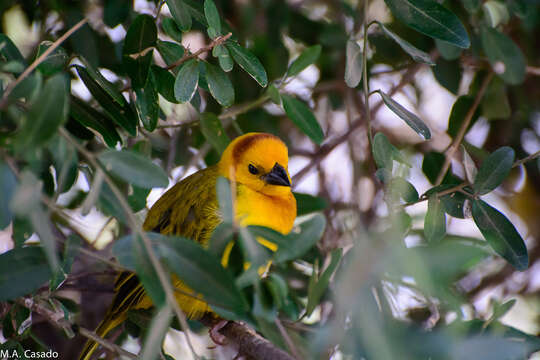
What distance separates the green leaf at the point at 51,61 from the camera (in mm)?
1729

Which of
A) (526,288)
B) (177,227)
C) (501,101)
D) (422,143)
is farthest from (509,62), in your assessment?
(177,227)

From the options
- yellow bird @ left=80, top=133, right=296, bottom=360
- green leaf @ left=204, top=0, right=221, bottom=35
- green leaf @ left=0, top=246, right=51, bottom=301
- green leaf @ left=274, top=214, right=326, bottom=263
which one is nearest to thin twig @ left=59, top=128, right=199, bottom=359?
green leaf @ left=274, top=214, right=326, bottom=263

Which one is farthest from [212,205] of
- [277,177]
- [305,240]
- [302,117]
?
[305,240]

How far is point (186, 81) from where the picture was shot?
70.7 inches

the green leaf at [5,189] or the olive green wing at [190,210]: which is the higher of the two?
the green leaf at [5,189]

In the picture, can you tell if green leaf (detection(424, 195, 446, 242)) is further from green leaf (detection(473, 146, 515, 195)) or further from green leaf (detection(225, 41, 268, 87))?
green leaf (detection(225, 41, 268, 87))

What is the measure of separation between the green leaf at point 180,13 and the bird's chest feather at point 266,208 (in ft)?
2.85

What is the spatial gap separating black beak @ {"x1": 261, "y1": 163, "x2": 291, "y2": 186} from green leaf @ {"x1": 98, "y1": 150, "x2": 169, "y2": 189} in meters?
1.42

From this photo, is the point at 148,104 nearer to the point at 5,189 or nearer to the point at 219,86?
the point at 219,86

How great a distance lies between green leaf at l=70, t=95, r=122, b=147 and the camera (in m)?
1.86

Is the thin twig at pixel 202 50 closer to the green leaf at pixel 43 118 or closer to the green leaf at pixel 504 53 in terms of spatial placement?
the green leaf at pixel 43 118

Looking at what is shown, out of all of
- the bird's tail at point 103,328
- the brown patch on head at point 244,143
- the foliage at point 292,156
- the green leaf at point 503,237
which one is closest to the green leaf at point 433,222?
the foliage at point 292,156

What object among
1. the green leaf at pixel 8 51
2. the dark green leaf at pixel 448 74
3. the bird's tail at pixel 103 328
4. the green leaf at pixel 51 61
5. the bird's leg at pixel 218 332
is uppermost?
the green leaf at pixel 8 51

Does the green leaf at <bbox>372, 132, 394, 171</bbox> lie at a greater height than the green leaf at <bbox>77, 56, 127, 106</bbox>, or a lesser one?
lesser
